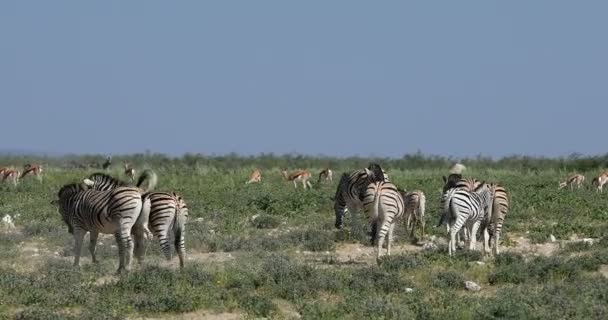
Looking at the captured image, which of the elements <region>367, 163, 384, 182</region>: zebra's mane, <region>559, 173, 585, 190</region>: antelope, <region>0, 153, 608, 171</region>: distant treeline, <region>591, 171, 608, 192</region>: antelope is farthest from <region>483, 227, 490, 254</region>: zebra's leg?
<region>0, 153, 608, 171</region>: distant treeline

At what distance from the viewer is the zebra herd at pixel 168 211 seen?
15.7m

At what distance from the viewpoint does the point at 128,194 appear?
51.4 ft

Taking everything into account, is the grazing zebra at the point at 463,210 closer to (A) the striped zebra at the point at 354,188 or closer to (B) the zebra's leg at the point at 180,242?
(A) the striped zebra at the point at 354,188

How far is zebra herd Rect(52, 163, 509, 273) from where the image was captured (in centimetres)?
1571

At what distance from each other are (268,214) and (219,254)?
5041 mm

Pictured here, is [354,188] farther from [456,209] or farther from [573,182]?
[573,182]

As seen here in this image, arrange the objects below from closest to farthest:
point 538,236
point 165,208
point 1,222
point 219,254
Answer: point 165,208
point 219,254
point 538,236
point 1,222

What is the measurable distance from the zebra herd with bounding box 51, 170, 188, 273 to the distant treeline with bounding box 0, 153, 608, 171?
31.9 m

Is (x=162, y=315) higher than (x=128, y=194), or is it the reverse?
(x=128, y=194)

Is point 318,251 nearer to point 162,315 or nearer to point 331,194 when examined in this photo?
point 162,315

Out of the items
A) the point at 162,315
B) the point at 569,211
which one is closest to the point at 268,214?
the point at 569,211

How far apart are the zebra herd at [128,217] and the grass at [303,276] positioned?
16.9 inches

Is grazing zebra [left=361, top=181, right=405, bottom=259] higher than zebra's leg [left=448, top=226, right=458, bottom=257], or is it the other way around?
grazing zebra [left=361, top=181, right=405, bottom=259]

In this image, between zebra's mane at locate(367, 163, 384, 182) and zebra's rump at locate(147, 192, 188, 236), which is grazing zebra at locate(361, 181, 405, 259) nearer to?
zebra's mane at locate(367, 163, 384, 182)
